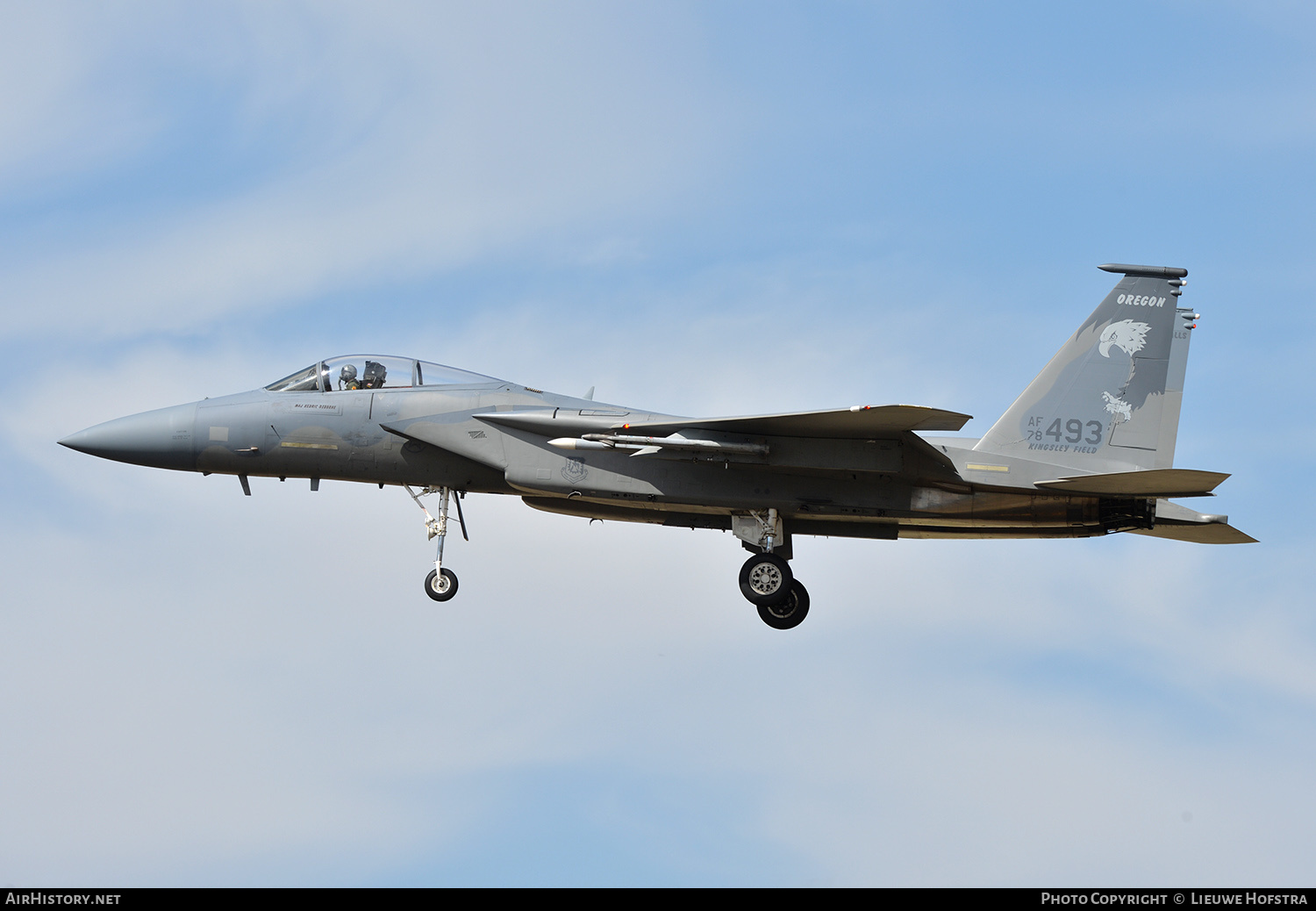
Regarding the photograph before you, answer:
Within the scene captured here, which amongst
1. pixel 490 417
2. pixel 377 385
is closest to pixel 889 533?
pixel 490 417

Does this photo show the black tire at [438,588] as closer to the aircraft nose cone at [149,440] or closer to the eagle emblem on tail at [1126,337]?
the aircraft nose cone at [149,440]

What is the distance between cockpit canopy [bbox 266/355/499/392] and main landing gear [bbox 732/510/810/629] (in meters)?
4.32

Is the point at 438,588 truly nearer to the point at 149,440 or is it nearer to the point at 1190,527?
the point at 149,440

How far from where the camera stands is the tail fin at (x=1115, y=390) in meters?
17.6

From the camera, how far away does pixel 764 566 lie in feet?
57.1

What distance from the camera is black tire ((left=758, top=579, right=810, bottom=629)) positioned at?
1789 cm

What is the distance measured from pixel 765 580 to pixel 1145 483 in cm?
512

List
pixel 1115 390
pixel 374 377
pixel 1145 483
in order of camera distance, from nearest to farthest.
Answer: pixel 1145 483 < pixel 1115 390 < pixel 374 377

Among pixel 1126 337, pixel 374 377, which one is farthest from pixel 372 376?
pixel 1126 337

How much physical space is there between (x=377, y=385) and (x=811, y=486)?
257 inches

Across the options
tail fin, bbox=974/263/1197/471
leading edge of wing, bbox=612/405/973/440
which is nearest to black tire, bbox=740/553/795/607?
leading edge of wing, bbox=612/405/973/440

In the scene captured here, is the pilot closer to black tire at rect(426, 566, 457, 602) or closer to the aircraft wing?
black tire at rect(426, 566, 457, 602)

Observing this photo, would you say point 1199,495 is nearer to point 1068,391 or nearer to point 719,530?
point 1068,391

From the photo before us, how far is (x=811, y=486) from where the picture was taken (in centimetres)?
1717
